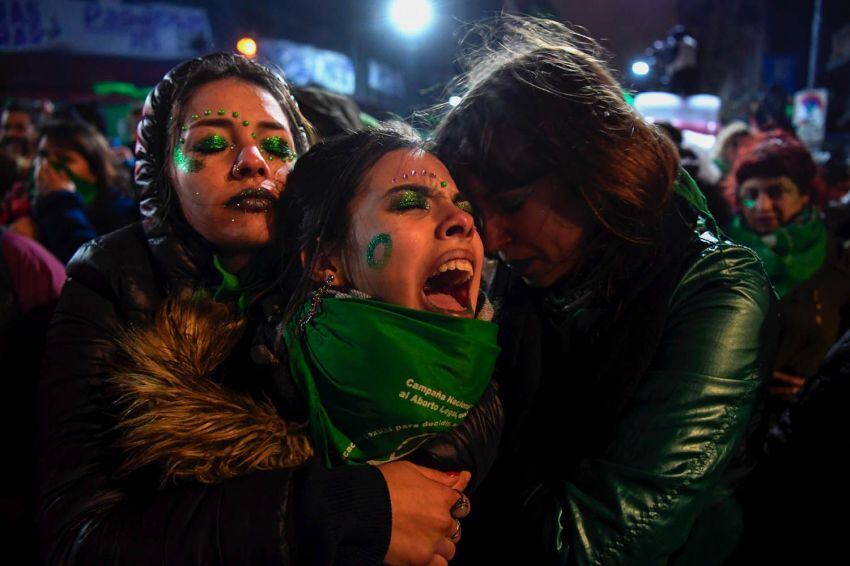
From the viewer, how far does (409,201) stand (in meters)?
1.63

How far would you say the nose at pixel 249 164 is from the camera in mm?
1748

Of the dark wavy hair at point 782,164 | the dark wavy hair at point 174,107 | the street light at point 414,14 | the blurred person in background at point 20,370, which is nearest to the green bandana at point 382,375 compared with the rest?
the dark wavy hair at point 174,107

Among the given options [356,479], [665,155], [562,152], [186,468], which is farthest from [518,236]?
[186,468]

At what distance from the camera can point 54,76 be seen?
1642 centimetres

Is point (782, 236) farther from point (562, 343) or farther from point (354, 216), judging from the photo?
point (354, 216)

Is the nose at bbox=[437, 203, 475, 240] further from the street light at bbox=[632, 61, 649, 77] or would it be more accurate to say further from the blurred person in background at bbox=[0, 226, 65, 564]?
the street light at bbox=[632, 61, 649, 77]

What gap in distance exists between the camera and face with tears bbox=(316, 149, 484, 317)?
1.59 metres

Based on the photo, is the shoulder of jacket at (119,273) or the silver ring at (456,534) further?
the shoulder of jacket at (119,273)

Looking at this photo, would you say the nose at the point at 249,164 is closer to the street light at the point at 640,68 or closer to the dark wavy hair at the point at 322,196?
the dark wavy hair at the point at 322,196

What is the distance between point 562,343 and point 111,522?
1370mm

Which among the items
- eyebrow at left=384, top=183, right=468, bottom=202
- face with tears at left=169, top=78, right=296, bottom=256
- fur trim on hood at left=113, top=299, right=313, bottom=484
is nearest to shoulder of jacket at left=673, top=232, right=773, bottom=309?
eyebrow at left=384, top=183, right=468, bottom=202

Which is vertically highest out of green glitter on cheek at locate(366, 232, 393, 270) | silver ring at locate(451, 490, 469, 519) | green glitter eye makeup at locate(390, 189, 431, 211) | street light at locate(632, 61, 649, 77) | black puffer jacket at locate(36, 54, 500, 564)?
street light at locate(632, 61, 649, 77)

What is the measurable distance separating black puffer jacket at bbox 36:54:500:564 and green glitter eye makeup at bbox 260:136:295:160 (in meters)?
0.53

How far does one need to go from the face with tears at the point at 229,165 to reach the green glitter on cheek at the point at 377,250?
1.27 ft
